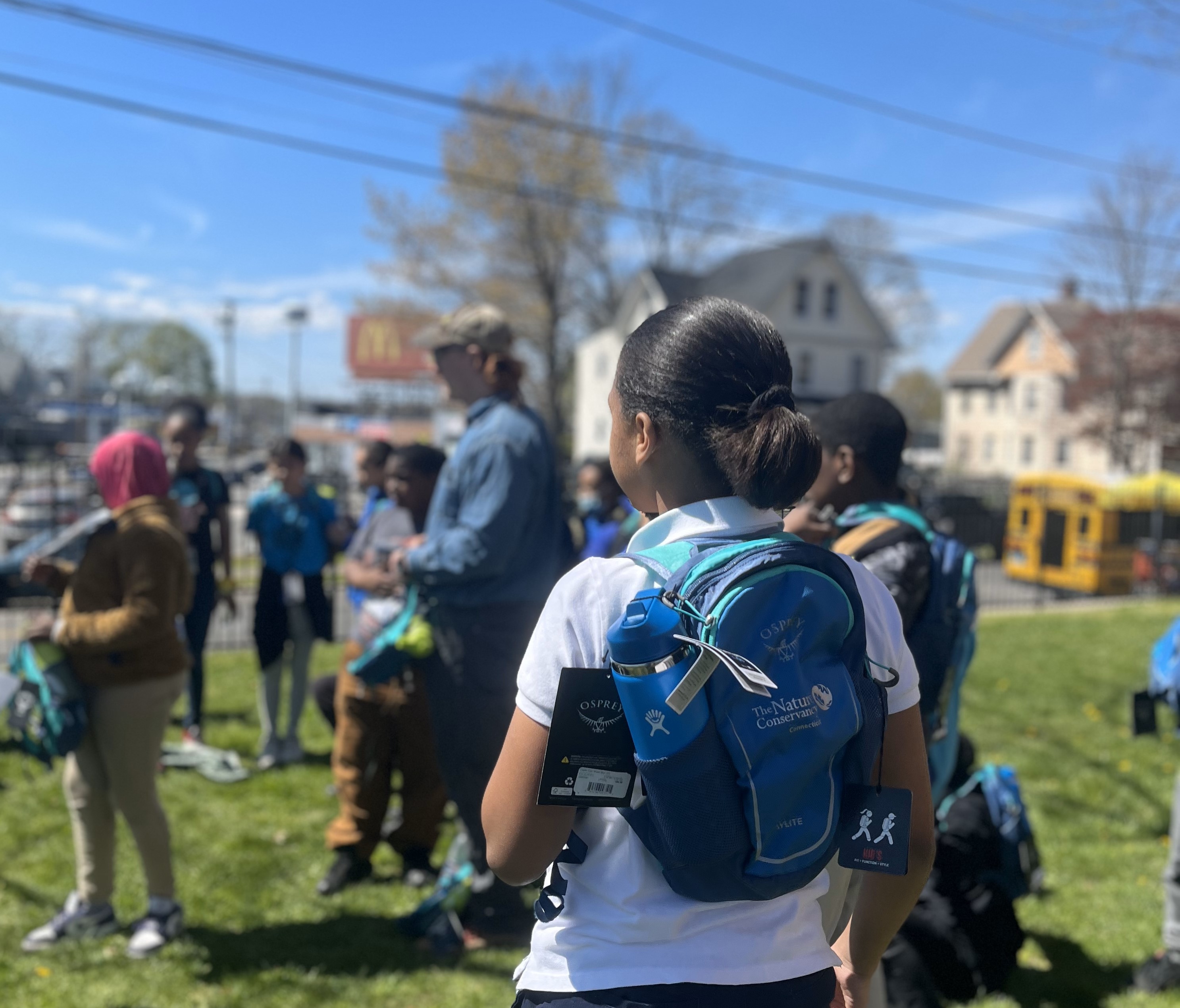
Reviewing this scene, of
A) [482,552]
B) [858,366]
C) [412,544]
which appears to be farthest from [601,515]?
[858,366]

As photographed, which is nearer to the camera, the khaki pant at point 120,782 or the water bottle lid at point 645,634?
the water bottle lid at point 645,634

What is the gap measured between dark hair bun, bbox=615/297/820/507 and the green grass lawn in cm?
269

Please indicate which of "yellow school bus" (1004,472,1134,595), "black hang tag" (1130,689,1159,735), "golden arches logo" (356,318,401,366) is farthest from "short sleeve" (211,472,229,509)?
"golden arches logo" (356,318,401,366)

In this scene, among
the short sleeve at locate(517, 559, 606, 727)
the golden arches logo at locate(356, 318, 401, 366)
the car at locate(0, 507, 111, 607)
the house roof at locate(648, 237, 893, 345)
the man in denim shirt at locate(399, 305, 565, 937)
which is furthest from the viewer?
the golden arches logo at locate(356, 318, 401, 366)

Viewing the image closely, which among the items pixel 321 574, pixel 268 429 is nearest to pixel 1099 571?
pixel 321 574

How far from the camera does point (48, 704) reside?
3404mm

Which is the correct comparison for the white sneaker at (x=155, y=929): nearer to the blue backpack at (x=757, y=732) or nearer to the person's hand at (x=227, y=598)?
the person's hand at (x=227, y=598)

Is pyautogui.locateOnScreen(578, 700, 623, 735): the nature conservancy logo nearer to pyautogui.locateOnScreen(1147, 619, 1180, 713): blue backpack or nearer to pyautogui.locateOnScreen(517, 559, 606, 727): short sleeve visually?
pyautogui.locateOnScreen(517, 559, 606, 727): short sleeve

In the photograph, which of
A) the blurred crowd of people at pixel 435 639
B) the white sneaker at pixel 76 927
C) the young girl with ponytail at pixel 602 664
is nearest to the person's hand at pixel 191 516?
the blurred crowd of people at pixel 435 639

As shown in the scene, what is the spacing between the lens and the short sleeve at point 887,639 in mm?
1554

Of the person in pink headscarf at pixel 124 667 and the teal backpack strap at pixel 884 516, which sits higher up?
the teal backpack strap at pixel 884 516

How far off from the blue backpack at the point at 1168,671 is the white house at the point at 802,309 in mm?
35308

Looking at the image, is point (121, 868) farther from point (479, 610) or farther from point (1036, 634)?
point (1036, 634)

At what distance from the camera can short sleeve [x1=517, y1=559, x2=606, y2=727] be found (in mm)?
1366
